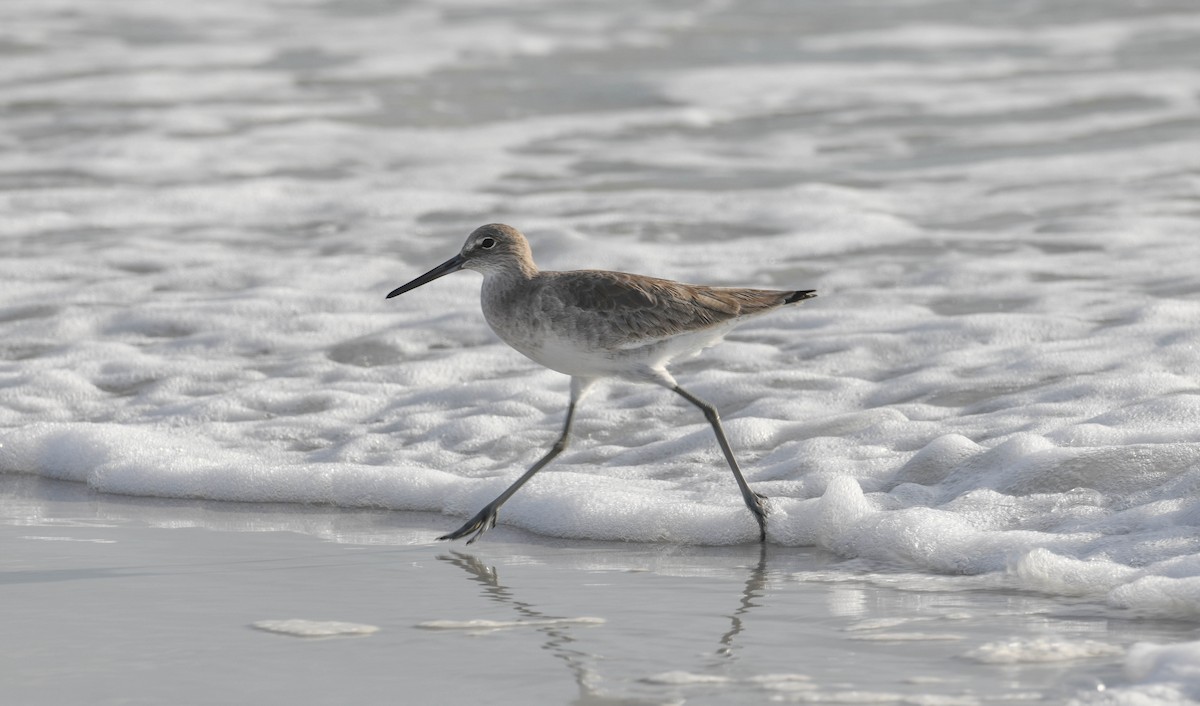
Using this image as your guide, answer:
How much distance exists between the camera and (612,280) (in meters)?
5.11

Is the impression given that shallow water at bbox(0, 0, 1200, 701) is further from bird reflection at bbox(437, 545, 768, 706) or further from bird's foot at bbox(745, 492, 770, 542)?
bird reflection at bbox(437, 545, 768, 706)

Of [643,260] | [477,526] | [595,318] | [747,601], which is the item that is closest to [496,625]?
[747,601]

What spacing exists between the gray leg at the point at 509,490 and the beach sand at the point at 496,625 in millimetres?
56

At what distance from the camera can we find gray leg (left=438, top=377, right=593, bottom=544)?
486 centimetres

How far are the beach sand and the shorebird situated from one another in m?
0.46

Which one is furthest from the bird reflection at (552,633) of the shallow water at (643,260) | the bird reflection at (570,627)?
the shallow water at (643,260)

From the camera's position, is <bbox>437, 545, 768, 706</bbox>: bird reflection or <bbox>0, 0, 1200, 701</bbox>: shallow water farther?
<bbox>0, 0, 1200, 701</bbox>: shallow water

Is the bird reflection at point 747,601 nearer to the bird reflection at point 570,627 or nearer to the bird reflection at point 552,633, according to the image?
the bird reflection at point 570,627

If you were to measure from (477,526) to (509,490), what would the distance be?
0.20 metres

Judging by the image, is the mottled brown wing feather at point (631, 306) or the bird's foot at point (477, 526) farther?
the mottled brown wing feather at point (631, 306)

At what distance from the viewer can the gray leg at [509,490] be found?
4855 mm

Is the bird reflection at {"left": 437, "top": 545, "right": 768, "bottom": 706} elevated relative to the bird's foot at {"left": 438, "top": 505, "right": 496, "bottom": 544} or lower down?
lower down

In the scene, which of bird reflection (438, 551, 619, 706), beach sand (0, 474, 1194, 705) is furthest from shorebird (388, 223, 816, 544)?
beach sand (0, 474, 1194, 705)

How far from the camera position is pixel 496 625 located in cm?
393
